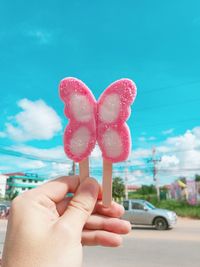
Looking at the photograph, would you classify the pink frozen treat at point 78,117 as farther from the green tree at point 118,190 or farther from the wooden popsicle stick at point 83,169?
the green tree at point 118,190

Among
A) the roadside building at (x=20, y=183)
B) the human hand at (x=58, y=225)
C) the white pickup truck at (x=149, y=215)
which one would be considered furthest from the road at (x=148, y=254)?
the roadside building at (x=20, y=183)

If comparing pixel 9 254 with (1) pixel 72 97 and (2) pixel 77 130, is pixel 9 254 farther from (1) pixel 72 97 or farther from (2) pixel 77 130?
(1) pixel 72 97

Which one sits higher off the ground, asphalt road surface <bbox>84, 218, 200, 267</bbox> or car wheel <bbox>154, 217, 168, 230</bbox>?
car wheel <bbox>154, 217, 168, 230</bbox>

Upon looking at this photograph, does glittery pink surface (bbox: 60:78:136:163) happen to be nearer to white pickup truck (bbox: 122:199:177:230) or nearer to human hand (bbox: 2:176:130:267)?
human hand (bbox: 2:176:130:267)

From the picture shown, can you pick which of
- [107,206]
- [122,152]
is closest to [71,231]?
[107,206]

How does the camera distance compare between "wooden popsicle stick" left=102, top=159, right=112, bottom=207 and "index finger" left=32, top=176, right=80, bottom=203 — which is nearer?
"index finger" left=32, top=176, right=80, bottom=203

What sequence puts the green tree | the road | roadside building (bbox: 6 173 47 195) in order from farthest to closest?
roadside building (bbox: 6 173 47 195), the green tree, the road

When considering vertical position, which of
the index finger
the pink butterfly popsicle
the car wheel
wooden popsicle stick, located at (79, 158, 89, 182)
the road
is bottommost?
the road

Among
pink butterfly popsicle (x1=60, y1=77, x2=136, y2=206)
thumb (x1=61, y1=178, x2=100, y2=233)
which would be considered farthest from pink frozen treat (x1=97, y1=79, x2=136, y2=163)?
thumb (x1=61, y1=178, x2=100, y2=233)
